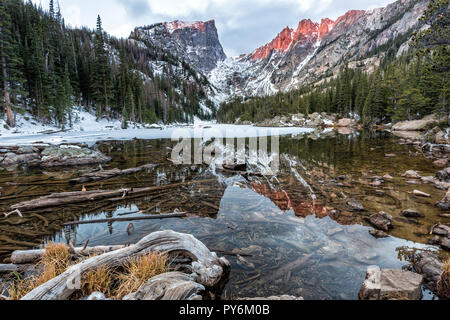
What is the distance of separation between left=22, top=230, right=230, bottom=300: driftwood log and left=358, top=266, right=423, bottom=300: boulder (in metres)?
2.46

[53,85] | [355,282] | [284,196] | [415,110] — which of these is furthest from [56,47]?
[415,110]

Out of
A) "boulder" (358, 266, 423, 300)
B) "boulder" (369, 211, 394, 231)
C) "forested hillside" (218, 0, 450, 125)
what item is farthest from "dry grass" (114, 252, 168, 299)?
"forested hillside" (218, 0, 450, 125)

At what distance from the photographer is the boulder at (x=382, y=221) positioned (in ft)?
18.2

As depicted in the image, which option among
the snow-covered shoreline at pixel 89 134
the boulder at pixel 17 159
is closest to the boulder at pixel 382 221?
the boulder at pixel 17 159

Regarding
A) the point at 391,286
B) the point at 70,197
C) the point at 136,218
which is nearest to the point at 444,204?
the point at 391,286

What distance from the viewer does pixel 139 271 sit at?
3320 mm

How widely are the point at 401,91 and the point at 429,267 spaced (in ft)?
204

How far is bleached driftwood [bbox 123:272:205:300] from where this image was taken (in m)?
2.75

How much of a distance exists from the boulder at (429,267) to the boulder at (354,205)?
8.71 ft

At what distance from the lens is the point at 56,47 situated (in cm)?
5319

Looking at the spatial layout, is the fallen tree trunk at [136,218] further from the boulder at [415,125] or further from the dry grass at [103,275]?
the boulder at [415,125]

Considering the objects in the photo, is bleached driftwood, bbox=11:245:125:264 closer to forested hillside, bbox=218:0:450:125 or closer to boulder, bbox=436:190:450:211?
boulder, bbox=436:190:450:211
